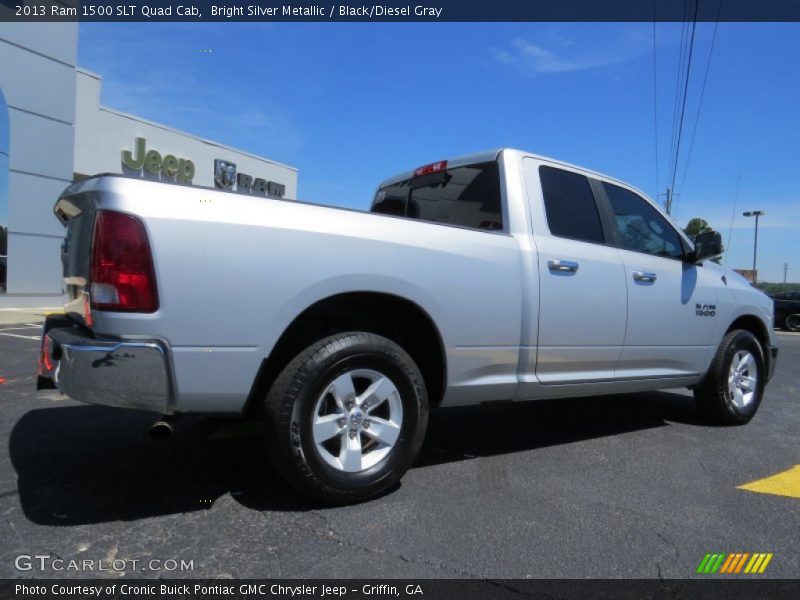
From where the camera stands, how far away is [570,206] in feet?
13.6

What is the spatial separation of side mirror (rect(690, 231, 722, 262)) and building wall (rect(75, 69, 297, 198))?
46.1ft

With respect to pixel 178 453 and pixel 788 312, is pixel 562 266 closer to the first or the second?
pixel 178 453

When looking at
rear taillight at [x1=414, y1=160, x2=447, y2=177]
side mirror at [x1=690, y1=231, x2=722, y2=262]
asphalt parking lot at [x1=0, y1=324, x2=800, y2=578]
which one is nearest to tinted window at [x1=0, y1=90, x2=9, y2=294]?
asphalt parking lot at [x1=0, y1=324, x2=800, y2=578]

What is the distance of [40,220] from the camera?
14992 mm

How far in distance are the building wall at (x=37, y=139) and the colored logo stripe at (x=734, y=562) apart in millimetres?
16072

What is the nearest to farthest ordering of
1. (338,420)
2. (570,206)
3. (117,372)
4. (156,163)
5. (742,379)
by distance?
1. (117,372)
2. (338,420)
3. (570,206)
4. (742,379)
5. (156,163)

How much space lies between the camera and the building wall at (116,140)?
653 inches

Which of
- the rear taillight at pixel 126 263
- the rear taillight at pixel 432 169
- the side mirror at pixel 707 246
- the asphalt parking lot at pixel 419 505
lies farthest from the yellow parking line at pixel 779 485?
the rear taillight at pixel 126 263

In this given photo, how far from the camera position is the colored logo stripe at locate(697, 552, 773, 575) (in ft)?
8.30

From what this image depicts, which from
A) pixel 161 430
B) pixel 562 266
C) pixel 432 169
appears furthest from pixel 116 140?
pixel 161 430

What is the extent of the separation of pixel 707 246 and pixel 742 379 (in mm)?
1324

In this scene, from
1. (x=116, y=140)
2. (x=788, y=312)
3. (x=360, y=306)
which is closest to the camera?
(x=360, y=306)

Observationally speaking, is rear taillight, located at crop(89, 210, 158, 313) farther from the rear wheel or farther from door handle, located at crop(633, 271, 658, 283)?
the rear wheel

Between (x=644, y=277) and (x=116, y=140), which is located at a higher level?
(x=116, y=140)
